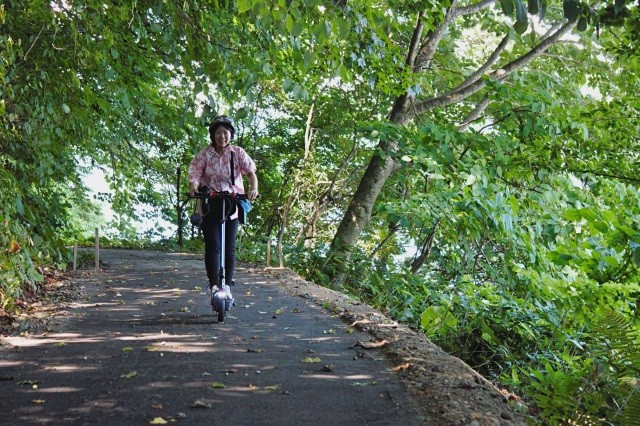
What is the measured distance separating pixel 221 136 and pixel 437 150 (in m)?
3.73

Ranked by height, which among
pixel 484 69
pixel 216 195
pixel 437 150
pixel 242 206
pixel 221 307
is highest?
pixel 484 69

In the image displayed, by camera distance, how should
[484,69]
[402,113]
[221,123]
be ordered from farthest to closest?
[484,69] < [402,113] < [221,123]

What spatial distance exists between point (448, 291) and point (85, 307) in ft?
Result: 14.9

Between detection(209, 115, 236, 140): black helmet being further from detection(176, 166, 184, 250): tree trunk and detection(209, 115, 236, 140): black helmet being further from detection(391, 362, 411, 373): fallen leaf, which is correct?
detection(176, 166, 184, 250): tree trunk

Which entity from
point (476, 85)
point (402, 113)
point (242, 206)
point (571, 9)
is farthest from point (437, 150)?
point (571, 9)

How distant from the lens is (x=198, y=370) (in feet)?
16.8

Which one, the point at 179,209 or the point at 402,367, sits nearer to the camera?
the point at 402,367

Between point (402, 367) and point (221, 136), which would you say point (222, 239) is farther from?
point (402, 367)

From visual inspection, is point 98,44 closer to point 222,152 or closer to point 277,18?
point 222,152

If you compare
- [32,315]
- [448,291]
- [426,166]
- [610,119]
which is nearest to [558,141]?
[610,119]

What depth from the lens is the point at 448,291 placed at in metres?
8.88

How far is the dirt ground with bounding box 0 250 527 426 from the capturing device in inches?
162

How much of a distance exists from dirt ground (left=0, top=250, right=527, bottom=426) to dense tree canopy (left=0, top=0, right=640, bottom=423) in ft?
2.37

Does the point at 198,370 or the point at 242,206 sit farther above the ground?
the point at 242,206
